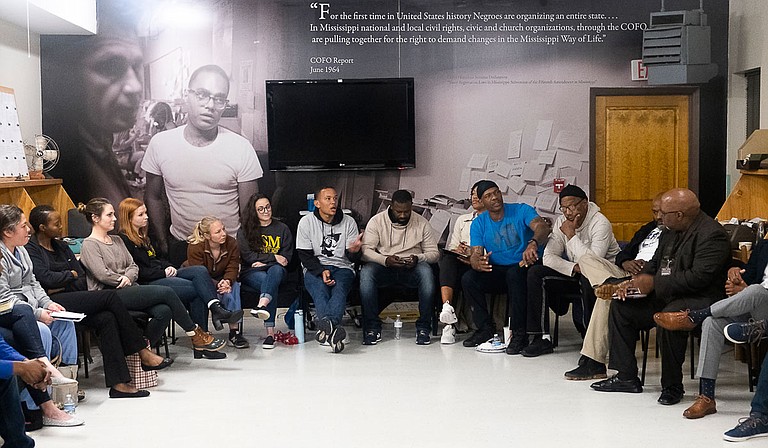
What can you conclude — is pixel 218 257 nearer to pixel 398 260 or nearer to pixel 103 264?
pixel 103 264

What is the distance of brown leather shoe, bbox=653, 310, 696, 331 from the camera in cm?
513

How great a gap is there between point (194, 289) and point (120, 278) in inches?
28.1

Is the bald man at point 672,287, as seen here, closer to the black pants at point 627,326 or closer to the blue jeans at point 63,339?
the black pants at point 627,326

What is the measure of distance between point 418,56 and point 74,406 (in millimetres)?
4481

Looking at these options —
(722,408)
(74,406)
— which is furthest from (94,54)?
(722,408)

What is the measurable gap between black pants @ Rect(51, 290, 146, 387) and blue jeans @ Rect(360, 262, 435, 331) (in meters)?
1.97

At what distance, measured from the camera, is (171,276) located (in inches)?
270

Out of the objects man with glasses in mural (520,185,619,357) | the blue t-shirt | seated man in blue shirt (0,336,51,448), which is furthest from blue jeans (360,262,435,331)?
seated man in blue shirt (0,336,51,448)

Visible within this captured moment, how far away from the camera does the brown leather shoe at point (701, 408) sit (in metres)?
4.94

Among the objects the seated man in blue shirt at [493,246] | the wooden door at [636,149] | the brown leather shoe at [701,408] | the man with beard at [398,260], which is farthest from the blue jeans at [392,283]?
the brown leather shoe at [701,408]

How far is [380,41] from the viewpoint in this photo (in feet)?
27.6

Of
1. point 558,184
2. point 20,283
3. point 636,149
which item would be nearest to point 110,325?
point 20,283

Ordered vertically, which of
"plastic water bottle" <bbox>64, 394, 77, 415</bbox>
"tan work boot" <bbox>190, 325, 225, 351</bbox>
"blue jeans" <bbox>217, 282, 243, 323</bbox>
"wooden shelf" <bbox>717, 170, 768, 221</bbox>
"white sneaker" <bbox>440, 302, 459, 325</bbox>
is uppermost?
"wooden shelf" <bbox>717, 170, 768, 221</bbox>

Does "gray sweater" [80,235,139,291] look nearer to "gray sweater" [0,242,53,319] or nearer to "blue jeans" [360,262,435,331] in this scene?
"gray sweater" [0,242,53,319]
